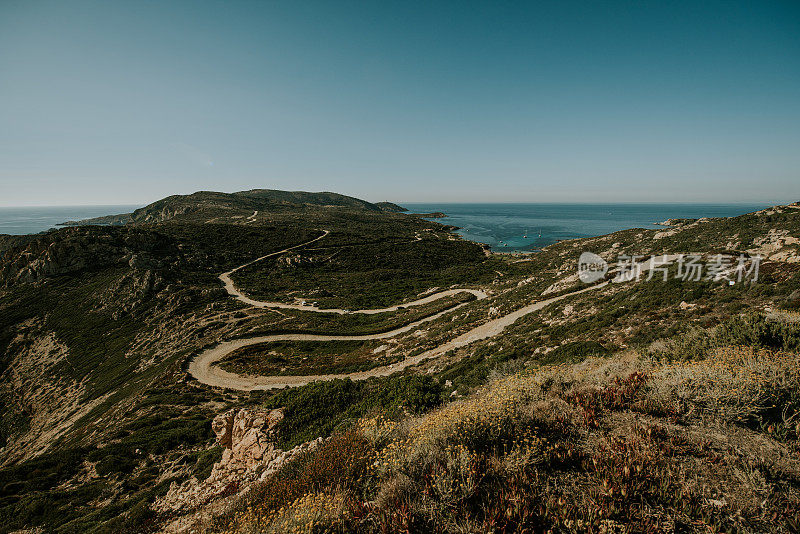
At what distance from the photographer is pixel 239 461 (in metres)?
11.1

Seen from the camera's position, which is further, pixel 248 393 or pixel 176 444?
pixel 248 393

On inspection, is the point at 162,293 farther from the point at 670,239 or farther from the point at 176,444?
the point at 670,239

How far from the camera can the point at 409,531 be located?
12.6 ft

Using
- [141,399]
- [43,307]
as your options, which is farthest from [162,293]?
[141,399]

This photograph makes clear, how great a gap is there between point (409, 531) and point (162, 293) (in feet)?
188

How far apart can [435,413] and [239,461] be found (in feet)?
28.8

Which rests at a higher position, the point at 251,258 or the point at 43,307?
the point at 251,258

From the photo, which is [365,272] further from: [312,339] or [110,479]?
[110,479]

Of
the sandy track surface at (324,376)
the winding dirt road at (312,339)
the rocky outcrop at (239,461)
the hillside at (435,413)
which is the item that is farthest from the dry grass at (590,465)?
the winding dirt road at (312,339)

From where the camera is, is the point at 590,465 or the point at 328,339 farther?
the point at 328,339

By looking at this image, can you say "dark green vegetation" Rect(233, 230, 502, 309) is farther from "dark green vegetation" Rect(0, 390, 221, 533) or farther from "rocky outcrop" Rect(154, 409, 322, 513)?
"rocky outcrop" Rect(154, 409, 322, 513)

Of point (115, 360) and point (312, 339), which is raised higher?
point (312, 339)
